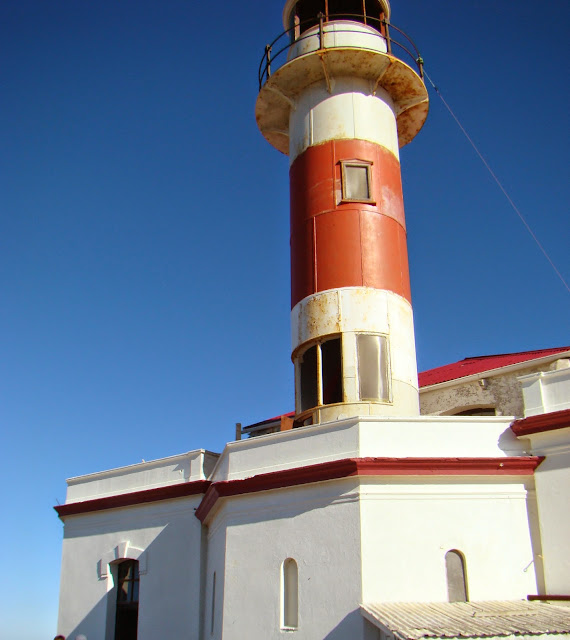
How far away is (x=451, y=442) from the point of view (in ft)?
43.4

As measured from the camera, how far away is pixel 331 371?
625 inches

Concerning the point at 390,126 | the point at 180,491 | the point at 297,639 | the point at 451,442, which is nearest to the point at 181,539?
the point at 180,491

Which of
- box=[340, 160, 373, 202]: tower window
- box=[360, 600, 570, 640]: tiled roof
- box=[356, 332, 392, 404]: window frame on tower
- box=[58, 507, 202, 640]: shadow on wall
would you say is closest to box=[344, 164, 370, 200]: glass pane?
box=[340, 160, 373, 202]: tower window

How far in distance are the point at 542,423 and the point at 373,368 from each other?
12.1ft

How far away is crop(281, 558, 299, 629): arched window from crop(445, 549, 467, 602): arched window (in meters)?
2.45

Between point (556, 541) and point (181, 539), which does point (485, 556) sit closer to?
point (556, 541)

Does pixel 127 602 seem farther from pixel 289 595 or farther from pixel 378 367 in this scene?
pixel 378 367

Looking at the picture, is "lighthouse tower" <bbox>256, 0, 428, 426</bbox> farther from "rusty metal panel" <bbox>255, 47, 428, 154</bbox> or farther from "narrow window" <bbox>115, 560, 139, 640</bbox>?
"narrow window" <bbox>115, 560, 139, 640</bbox>

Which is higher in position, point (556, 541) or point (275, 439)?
point (275, 439)

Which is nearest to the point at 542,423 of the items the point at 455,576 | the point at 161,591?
the point at 455,576

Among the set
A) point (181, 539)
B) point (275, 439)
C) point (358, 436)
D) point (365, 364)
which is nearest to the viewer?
point (358, 436)

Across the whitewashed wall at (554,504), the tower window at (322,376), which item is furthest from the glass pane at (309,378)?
the whitewashed wall at (554,504)

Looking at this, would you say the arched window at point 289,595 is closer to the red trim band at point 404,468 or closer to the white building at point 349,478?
the white building at point 349,478

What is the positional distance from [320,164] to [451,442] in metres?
7.33
